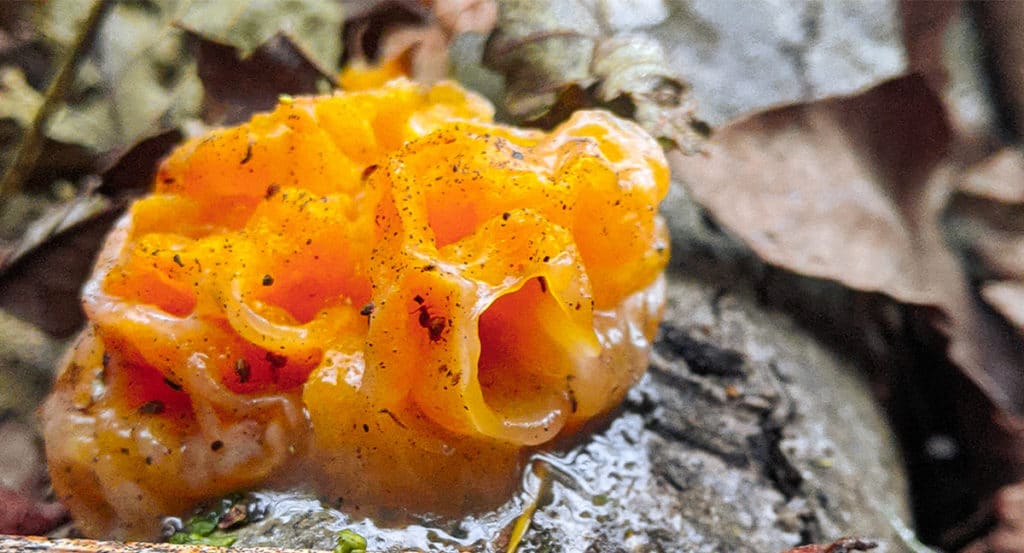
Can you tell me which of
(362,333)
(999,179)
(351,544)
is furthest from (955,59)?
(351,544)

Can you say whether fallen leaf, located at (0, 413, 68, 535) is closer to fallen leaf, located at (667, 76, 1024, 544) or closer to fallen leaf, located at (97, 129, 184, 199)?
fallen leaf, located at (97, 129, 184, 199)

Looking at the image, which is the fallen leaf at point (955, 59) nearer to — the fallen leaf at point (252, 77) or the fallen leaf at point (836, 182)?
the fallen leaf at point (836, 182)

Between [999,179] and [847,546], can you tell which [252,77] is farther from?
[999,179]

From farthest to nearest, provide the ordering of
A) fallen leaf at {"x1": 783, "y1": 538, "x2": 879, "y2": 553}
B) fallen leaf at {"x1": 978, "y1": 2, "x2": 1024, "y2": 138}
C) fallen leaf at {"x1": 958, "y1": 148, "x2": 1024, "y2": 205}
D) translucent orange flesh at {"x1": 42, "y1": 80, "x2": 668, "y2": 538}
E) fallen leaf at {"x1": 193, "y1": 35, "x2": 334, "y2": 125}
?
fallen leaf at {"x1": 978, "y1": 2, "x2": 1024, "y2": 138}
fallen leaf at {"x1": 958, "y1": 148, "x2": 1024, "y2": 205}
fallen leaf at {"x1": 193, "y1": 35, "x2": 334, "y2": 125}
translucent orange flesh at {"x1": 42, "y1": 80, "x2": 668, "y2": 538}
fallen leaf at {"x1": 783, "y1": 538, "x2": 879, "y2": 553}

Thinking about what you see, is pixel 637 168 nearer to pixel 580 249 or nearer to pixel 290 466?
pixel 580 249

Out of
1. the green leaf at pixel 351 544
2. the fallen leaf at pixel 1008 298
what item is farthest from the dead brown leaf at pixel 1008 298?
the green leaf at pixel 351 544

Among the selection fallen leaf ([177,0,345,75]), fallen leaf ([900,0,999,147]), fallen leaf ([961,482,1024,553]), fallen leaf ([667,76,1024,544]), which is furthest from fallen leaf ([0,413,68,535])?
fallen leaf ([900,0,999,147])
